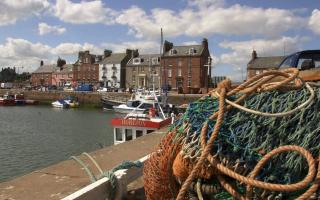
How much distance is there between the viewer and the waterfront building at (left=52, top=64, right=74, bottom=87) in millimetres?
105062

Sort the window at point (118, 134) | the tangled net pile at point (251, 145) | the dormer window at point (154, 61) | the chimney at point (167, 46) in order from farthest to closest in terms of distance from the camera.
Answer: the dormer window at point (154, 61) < the chimney at point (167, 46) < the window at point (118, 134) < the tangled net pile at point (251, 145)

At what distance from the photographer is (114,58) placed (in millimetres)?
90688

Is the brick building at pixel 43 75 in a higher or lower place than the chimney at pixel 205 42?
lower

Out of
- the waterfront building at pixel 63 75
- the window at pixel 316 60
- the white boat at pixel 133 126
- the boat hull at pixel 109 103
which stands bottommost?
the boat hull at pixel 109 103

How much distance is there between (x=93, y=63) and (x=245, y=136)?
3755 inches

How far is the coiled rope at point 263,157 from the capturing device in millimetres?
2668

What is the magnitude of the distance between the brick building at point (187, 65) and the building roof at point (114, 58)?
13.8 m

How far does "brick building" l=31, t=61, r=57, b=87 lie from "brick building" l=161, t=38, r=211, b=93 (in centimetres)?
4460

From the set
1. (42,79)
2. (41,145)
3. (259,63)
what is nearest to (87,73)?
(42,79)

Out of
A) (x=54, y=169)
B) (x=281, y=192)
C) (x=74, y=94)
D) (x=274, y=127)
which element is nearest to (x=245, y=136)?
(x=274, y=127)

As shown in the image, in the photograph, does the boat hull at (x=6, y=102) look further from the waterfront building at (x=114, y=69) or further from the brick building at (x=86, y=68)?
the brick building at (x=86, y=68)

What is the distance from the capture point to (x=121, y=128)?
19.8 metres

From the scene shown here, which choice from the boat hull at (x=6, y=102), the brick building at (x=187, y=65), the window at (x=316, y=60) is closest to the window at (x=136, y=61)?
the brick building at (x=187, y=65)

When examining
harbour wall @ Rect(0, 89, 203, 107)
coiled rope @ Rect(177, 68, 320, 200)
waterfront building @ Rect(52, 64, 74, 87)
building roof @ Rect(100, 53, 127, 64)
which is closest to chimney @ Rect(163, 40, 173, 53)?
building roof @ Rect(100, 53, 127, 64)
